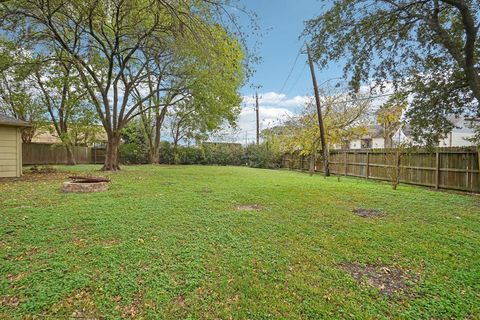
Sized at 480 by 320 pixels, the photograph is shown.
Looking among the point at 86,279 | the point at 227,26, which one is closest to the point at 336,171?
the point at 227,26

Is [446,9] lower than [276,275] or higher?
higher

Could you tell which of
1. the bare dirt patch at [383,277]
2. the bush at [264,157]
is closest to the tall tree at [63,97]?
the bare dirt patch at [383,277]

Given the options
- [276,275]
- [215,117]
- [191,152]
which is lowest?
[276,275]

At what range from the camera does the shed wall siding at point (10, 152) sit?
899 cm

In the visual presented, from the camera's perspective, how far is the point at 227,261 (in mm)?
2871

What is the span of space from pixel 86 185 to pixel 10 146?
16.7 feet

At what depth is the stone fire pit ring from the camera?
21.1ft

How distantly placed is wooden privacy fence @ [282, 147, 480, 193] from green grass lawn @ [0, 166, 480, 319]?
3786 mm

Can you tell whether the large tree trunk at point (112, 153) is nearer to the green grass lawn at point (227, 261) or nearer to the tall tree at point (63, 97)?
the tall tree at point (63, 97)

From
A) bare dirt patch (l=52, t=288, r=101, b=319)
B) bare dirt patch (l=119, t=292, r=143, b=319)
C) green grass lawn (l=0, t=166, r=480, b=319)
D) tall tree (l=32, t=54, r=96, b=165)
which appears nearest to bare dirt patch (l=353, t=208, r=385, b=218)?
green grass lawn (l=0, t=166, r=480, b=319)

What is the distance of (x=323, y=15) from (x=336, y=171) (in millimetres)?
11348

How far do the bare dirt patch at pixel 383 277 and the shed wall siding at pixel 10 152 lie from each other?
1114 centimetres

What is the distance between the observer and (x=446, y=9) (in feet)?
20.1

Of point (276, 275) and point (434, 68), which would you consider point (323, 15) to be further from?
point (276, 275)
